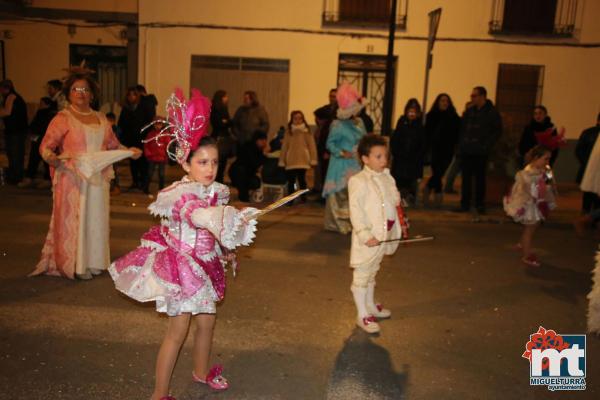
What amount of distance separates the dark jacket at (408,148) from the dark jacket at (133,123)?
4.65 meters

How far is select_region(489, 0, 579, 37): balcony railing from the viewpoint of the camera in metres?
16.2

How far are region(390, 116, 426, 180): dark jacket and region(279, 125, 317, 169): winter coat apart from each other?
146 centimetres

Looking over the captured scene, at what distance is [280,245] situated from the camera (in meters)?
7.98

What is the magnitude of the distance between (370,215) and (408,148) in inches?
234

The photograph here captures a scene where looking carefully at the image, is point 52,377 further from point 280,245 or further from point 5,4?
point 5,4

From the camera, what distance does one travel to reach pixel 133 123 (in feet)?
37.8

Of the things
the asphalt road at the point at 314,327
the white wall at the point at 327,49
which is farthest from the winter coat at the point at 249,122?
the white wall at the point at 327,49

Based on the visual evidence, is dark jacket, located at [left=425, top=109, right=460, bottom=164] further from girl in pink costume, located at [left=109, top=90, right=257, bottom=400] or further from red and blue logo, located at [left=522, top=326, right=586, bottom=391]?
girl in pink costume, located at [left=109, top=90, right=257, bottom=400]

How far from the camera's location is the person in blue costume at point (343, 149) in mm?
8312

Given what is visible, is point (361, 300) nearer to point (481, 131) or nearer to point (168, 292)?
point (168, 292)

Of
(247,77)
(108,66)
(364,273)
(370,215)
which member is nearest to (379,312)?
(364,273)

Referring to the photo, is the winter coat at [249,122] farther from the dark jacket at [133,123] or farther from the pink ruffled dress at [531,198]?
the pink ruffled dress at [531,198]

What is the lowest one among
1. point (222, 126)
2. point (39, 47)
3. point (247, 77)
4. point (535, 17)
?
point (222, 126)

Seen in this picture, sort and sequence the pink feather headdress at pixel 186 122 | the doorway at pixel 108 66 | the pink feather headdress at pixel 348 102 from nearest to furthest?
the pink feather headdress at pixel 186 122, the pink feather headdress at pixel 348 102, the doorway at pixel 108 66
